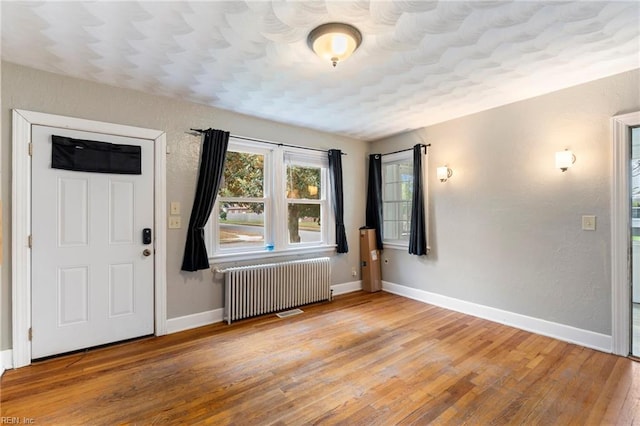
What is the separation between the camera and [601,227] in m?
2.76

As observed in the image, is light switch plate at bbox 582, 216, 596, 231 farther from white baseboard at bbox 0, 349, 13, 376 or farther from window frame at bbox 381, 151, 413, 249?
white baseboard at bbox 0, 349, 13, 376

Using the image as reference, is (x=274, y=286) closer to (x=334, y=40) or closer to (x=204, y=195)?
(x=204, y=195)

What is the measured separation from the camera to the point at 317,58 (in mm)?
2367

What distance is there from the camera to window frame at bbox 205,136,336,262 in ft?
11.7

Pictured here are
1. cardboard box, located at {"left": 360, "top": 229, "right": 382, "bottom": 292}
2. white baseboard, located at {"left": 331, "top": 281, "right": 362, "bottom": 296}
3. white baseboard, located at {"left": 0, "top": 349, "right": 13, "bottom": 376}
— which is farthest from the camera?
cardboard box, located at {"left": 360, "top": 229, "right": 382, "bottom": 292}

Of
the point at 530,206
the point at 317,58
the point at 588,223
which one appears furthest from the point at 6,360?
the point at 588,223

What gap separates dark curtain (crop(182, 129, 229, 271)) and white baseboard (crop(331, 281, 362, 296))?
2105 millimetres

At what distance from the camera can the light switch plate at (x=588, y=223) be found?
2.81 meters

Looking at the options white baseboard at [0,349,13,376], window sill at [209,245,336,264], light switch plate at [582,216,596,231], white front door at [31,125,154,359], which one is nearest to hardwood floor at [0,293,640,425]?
white baseboard at [0,349,13,376]

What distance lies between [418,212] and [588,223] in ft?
6.02

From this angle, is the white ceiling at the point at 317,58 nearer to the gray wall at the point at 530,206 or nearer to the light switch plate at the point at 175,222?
the gray wall at the point at 530,206

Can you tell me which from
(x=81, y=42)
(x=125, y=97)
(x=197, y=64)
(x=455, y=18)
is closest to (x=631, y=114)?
(x=455, y=18)

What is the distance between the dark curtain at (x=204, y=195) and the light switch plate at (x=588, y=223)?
3867mm

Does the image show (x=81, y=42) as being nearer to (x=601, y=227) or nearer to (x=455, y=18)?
(x=455, y=18)
